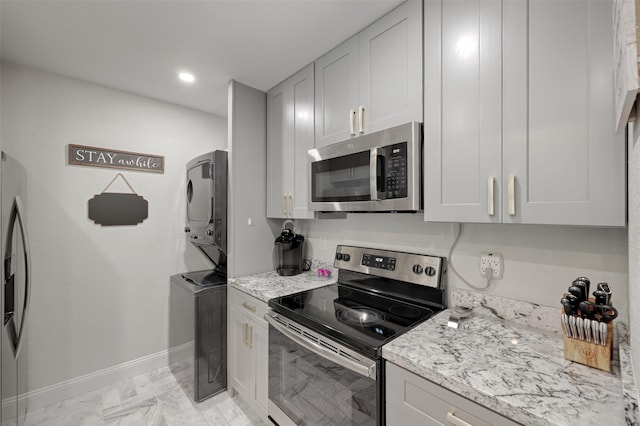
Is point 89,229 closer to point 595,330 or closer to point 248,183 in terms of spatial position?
point 248,183

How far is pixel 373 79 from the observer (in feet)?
5.00

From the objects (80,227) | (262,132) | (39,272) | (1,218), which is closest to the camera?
(1,218)

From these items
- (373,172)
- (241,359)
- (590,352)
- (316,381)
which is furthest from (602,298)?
(241,359)

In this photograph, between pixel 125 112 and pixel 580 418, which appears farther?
pixel 125 112

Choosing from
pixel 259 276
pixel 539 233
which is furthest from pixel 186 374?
pixel 539 233

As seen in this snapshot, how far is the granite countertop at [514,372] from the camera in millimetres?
722

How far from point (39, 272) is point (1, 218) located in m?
0.75

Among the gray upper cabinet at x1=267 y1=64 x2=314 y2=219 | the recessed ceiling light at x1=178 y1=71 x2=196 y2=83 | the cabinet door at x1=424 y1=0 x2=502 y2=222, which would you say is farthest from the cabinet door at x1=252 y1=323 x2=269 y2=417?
the recessed ceiling light at x1=178 y1=71 x2=196 y2=83

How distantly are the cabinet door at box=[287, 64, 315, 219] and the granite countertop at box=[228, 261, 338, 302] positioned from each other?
49 centimetres

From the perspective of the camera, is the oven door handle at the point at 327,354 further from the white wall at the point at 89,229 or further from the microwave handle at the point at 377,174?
the white wall at the point at 89,229

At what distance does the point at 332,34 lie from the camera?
164 cm

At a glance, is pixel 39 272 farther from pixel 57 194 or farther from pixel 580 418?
pixel 580 418

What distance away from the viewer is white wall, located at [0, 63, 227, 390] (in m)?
1.99

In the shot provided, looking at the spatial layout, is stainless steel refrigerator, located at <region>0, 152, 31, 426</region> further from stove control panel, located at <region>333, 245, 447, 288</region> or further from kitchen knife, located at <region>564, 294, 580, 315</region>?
kitchen knife, located at <region>564, 294, 580, 315</region>
